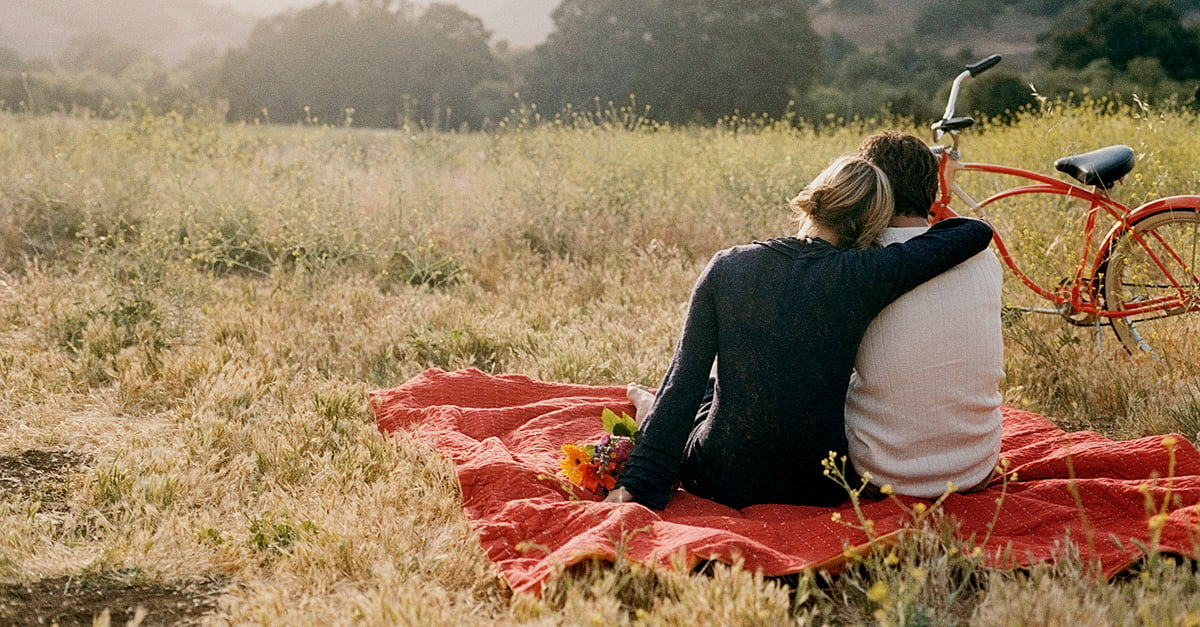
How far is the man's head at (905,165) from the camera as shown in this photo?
115 inches

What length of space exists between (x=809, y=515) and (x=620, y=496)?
607 millimetres

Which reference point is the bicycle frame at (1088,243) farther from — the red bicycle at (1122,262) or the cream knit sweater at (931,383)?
the cream knit sweater at (931,383)

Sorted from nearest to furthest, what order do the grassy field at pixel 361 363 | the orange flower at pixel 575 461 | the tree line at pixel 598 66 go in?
1. the grassy field at pixel 361 363
2. the orange flower at pixel 575 461
3. the tree line at pixel 598 66

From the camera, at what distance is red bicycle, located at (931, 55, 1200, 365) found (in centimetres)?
423

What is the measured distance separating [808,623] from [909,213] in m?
1.36

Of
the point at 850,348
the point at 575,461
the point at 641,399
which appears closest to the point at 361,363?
the point at 641,399

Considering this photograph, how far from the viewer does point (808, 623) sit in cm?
232

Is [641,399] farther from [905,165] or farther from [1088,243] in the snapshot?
[1088,243]

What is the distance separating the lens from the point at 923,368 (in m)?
2.87

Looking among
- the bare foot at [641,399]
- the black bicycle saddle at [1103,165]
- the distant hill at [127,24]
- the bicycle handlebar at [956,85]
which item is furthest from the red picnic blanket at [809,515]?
the distant hill at [127,24]

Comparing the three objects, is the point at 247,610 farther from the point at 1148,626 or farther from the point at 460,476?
the point at 1148,626

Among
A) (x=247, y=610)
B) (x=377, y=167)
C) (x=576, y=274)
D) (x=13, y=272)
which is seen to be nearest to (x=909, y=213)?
(x=247, y=610)

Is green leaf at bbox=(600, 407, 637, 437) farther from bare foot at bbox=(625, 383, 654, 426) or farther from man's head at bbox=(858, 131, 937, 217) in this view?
man's head at bbox=(858, 131, 937, 217)

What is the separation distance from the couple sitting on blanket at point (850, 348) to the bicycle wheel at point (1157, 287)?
1745mm
